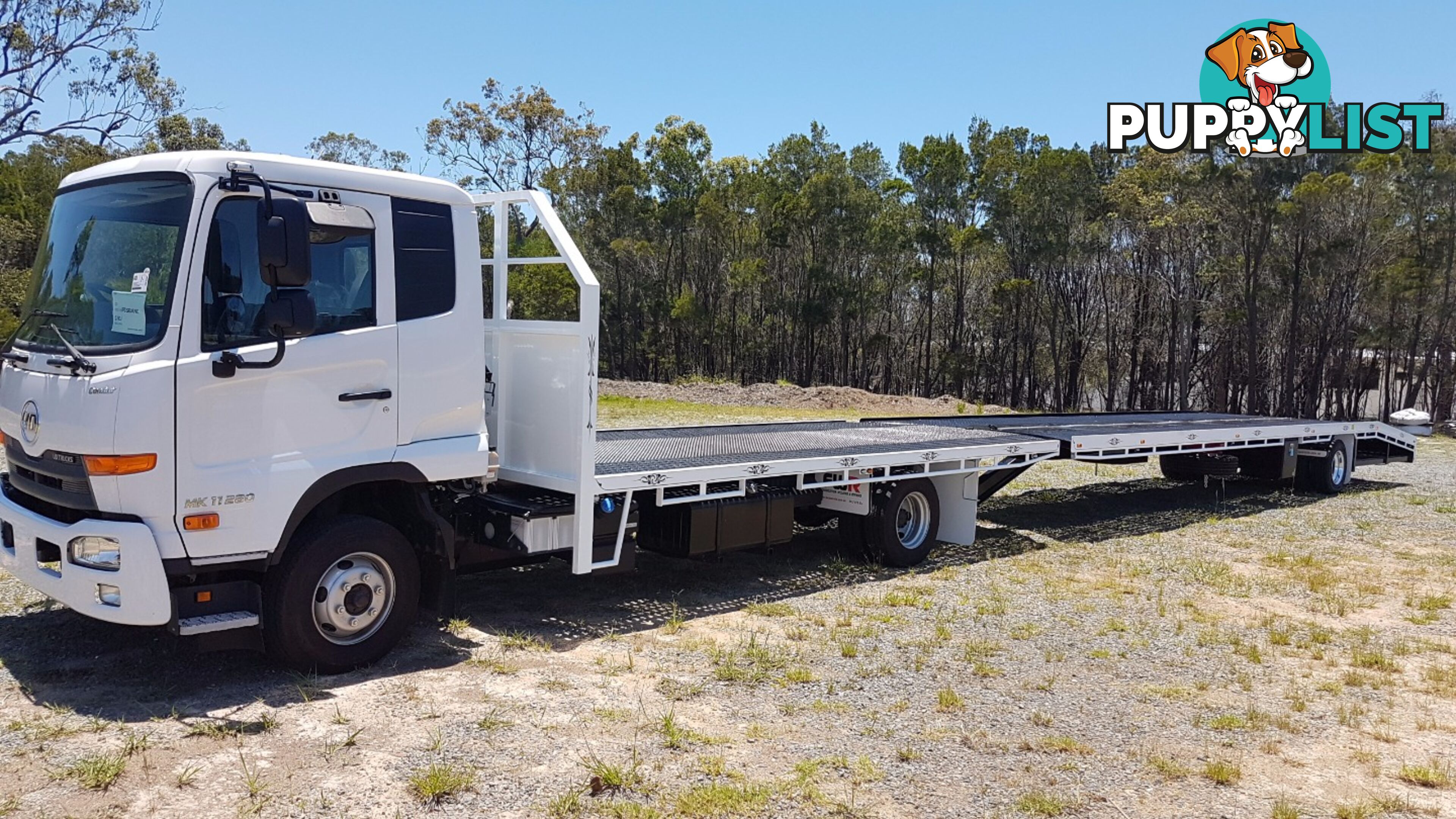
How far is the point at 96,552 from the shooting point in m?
4.82

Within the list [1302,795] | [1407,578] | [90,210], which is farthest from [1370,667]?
[90,210]

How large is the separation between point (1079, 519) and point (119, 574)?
968 centimetres

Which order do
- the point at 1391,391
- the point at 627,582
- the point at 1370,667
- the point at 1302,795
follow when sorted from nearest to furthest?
the point at 1302,795
the point at 1370,667
the point at 627,582
the point at 1391,391

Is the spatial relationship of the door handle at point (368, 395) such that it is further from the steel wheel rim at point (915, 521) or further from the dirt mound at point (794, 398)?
the dirt mound at point (794, 398)

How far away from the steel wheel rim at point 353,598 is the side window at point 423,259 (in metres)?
1.31

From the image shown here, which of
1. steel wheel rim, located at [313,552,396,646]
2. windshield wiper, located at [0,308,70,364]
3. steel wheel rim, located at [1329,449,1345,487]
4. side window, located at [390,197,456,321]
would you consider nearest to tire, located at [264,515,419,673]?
steel wheel rim, located at [313,552,396,646]

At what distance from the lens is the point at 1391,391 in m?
38.3

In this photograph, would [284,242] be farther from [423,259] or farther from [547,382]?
[547,382]

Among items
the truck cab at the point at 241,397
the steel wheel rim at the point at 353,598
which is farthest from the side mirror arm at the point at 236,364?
the steel wheel rim at the point at 353,598

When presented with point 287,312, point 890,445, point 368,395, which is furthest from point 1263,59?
point 287,312

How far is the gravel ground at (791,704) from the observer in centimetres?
430

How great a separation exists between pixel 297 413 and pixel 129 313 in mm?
865

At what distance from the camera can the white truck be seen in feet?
15.8

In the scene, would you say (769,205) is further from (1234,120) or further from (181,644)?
(181,644)
